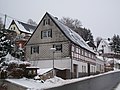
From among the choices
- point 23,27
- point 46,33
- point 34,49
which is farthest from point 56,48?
point 23,27

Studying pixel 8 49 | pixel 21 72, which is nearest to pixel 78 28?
pixel 8 49

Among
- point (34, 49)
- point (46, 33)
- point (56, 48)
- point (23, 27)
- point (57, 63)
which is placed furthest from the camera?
A: point (23, 27)

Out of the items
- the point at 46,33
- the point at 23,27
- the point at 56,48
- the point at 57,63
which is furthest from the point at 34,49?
the point at 23,27

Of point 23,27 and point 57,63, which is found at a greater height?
point 23,27

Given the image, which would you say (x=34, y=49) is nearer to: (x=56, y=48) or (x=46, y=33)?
(x=46, y=33)

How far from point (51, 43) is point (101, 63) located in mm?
27275

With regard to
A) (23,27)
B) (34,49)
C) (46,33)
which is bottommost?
(34,49)

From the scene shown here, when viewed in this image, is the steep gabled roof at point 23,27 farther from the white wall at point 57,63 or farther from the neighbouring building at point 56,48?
the white wall at point 57,63

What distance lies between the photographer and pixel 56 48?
3606 cm

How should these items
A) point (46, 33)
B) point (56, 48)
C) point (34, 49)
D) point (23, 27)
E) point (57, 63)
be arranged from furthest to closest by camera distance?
point (23, 27)
point (34, 49)
point (46, 33)
point (56, 48)
point (57, 63)

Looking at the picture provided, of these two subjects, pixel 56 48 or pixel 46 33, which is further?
pixel 46 33

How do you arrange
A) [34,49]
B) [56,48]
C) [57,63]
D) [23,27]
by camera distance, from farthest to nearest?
[23,27] → [34,49] → [56,48] → [57,63]

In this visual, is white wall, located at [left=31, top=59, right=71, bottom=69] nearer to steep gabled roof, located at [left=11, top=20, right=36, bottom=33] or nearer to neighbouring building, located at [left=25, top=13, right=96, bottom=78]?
neighbouring building, located at [left=25, top=13, right=96, bottom=78]

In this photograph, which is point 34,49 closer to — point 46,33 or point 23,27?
point 46,33
